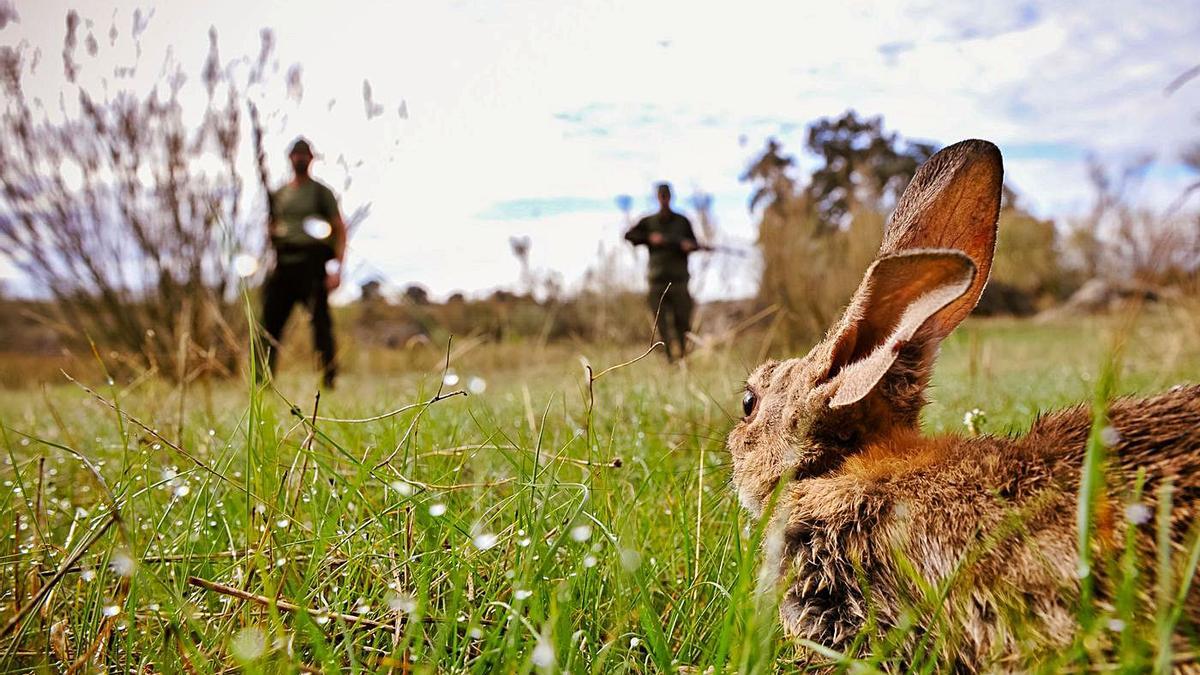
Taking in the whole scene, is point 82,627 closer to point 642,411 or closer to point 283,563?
point 283,563

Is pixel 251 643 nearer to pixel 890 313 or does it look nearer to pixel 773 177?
pixel 890 313

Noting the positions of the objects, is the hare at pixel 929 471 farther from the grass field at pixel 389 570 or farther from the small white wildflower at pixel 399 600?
the small white wildflower at pixel 399 600

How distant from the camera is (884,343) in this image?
175 cm

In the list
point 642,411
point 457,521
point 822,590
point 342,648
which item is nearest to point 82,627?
point 342,648

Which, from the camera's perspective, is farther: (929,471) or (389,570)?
(389,570)

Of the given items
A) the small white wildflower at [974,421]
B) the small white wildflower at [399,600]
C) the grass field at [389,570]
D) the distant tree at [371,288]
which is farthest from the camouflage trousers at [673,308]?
the small white wildflower at [399,600]

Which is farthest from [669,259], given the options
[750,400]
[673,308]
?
[750,400]

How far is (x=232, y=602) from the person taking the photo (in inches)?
67.4

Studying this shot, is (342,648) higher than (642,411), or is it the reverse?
(342,648)

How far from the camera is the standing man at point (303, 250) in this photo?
8641 mm

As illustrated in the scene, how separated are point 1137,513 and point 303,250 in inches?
335

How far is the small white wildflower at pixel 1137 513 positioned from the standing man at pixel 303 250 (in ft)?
26.4

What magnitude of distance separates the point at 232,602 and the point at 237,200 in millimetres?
10696

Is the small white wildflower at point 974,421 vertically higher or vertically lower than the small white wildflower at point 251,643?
lower
